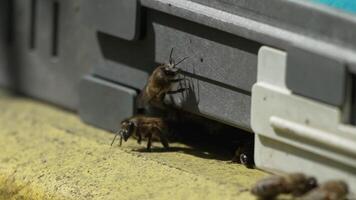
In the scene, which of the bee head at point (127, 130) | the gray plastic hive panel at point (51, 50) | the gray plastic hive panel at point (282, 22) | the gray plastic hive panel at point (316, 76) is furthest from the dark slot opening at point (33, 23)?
the gray plastic hive panel at point (316, 76)

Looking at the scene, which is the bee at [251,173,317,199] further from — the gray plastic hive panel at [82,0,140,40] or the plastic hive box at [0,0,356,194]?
the gray plastic hive panel at [82,0,140,40]

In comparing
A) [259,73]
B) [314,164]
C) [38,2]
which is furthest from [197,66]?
[38,2]

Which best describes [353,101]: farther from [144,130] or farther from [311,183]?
[144,130]

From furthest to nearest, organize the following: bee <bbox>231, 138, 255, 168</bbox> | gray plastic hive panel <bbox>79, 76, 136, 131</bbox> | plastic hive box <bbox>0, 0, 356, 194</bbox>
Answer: gray plastic hive panel <bbox>79, 76, 136, 131</bbox> < bee <bbox>231, 138, 255, 168</bbox> < plastic hive box <bbox>0, 0, 356, 194</bbox>

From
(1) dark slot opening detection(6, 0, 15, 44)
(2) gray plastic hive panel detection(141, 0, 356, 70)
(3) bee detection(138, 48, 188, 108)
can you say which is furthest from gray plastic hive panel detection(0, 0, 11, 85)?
(2) gray plastic hive panel detection(141, 0, 356, 70)

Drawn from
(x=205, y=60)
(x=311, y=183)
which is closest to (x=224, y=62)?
(x=205, y=60)

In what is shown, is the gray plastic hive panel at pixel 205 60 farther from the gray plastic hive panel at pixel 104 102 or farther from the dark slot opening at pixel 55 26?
the dark slot opening at pixel 55 26

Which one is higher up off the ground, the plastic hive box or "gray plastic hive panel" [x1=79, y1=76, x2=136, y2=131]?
the plastic hive box
